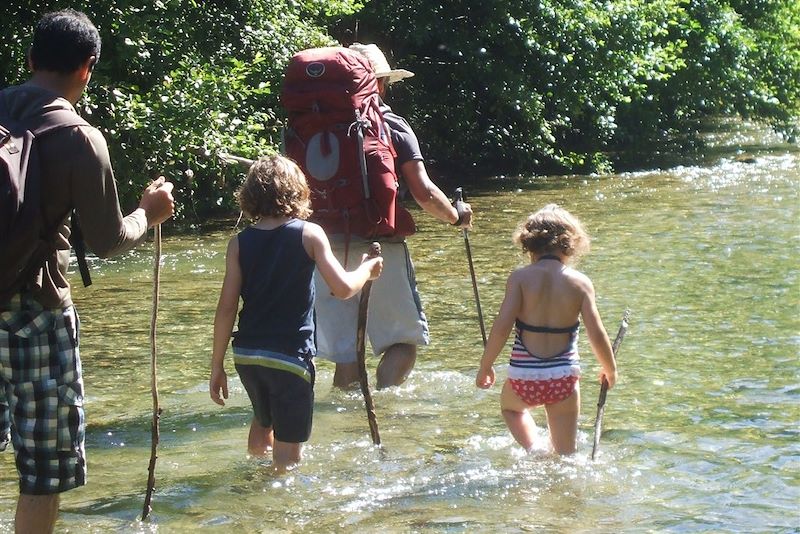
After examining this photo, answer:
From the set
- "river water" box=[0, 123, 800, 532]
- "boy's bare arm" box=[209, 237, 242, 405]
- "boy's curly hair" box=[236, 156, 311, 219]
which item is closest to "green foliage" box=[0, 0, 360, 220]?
"river water" box=[0, 123, 800, 532]

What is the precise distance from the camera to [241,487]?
5488 millimetres

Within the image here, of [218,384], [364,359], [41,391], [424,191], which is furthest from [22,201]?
[424,191]

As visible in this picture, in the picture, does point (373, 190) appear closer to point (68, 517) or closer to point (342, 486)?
point (342, 486)

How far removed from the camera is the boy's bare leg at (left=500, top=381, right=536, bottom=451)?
5.73m

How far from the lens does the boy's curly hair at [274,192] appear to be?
531 cm

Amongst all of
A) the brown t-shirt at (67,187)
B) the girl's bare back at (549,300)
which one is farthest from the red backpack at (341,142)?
the brown t-shirt at (67,187)

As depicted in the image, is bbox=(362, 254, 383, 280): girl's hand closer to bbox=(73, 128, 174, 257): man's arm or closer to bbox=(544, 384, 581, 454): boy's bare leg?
bbox=(544, 384, 581, 454): boy's bare leg

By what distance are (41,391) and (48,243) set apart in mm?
478

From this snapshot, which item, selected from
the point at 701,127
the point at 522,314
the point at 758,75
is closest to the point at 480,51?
the point at 758,75

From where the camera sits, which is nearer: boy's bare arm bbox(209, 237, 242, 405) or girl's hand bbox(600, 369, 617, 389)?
boy's bare arm bbox(209, 237, 242, 405)

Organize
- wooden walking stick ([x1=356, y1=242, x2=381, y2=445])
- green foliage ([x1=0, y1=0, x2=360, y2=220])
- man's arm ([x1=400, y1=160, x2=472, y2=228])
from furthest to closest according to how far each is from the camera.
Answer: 1. green foliage ([x1=0, y1=0, x2=360, y2=220])
2. man's arm ([x1=400, y1=160, x2=472, y2=228])
3. wooden walking stick ([x1=356, y1=242, x2=381, y2=445])

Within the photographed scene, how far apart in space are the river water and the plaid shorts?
92 centimetres

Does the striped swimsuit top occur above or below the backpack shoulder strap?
below

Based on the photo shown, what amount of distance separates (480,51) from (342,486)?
48.1 ft
